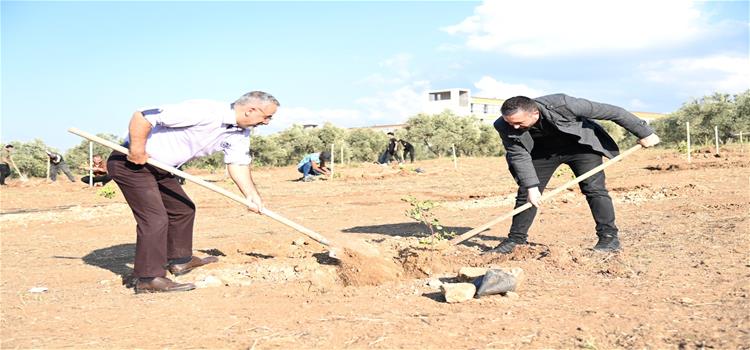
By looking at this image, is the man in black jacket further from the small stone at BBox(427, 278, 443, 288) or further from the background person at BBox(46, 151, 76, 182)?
the background person at BBox(46, 151, 76, 182)

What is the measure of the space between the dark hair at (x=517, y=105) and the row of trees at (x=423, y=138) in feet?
82.4

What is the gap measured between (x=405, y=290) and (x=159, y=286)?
1987mm

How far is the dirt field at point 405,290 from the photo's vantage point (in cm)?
346

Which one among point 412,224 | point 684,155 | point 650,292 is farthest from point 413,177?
point 650,292

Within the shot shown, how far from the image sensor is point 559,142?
576cm

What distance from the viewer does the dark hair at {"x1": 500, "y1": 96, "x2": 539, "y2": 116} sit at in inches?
200

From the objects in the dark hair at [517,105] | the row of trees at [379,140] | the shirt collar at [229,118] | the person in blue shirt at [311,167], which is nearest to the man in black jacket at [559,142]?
the dark hair at [517,105]

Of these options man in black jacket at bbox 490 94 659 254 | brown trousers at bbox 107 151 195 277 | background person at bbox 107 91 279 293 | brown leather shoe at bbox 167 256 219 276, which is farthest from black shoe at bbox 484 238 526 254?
brown trousers at bbox 107 151 195 277

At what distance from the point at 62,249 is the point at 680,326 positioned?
23.6 ft

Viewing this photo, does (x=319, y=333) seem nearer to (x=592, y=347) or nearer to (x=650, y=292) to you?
(x=592, y=347)

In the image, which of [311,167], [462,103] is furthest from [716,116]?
[462,103]

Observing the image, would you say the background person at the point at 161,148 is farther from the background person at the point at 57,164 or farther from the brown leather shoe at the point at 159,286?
the background person at the point at 57,164

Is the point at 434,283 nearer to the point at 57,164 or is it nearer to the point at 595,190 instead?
the point at 595,190

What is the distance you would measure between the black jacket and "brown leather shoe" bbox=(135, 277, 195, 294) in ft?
9.66
